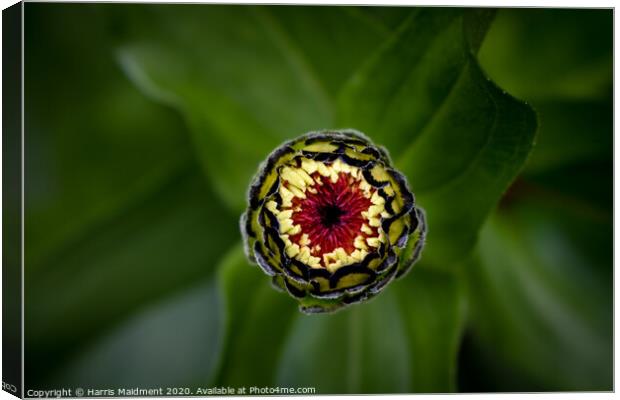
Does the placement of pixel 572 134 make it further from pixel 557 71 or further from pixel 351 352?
pixel 351 352

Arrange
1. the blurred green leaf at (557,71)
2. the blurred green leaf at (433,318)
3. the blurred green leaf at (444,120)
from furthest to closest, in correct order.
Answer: the blurred green leaf at (557,71) → the blurred green leaf at (433,318) → the blurred green leaf at (444,120)

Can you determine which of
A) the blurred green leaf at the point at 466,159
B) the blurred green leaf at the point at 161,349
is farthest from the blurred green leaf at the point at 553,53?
the blurred green leaf at the point at 161,349

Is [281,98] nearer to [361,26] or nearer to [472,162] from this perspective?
[361,26]

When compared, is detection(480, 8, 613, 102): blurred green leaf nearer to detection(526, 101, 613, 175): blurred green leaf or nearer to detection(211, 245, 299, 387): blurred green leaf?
detection(526, 101, 613, 175): blurred green leaf

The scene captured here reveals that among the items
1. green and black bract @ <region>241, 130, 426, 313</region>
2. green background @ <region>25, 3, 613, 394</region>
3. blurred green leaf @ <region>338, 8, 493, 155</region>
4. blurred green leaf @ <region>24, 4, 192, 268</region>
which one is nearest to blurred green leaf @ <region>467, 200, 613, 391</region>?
green background @ <region>25, 3, 613, 394</region>

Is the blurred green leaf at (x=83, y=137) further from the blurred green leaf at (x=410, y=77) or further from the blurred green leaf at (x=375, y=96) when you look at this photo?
the blurred green leaf at (x=410, y=77)

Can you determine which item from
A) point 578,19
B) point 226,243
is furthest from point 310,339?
point 578,19

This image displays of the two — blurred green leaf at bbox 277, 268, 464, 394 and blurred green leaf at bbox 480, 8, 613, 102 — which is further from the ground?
blurred green leaf at bbox 480, 8, 613, 102
